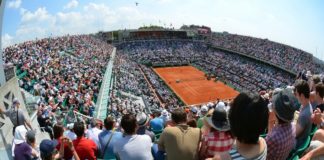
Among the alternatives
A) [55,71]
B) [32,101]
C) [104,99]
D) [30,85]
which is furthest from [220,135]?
[55,71]

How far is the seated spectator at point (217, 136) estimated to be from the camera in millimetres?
4121

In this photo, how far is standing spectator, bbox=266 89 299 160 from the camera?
3.68 metres

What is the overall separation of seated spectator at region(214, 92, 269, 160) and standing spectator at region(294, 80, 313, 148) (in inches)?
77.7

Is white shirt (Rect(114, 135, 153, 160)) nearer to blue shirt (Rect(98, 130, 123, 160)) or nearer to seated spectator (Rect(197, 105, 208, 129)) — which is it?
blue shirt (Rect(98, 130, 123, 160))

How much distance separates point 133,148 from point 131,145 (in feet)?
0.18

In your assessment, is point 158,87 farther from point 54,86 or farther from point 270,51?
point 270,51

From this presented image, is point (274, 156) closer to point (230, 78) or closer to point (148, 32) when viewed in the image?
point (230, 78)

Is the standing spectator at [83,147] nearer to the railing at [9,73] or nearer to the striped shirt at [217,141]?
the striped shirt at [217,141]

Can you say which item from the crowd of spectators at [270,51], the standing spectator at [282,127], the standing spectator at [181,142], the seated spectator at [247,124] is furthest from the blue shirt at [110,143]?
the crowd of spectators at [270,51]

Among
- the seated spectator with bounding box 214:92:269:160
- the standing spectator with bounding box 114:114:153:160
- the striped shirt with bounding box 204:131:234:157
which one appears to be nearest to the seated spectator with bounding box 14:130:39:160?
the standing spectator with bounding box 114:114:153:160

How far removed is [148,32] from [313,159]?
7563 cm

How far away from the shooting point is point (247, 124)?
8.45 feet

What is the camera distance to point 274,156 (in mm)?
3756

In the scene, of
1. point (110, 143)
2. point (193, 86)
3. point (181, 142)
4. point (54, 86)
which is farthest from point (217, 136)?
point (193, 86)
